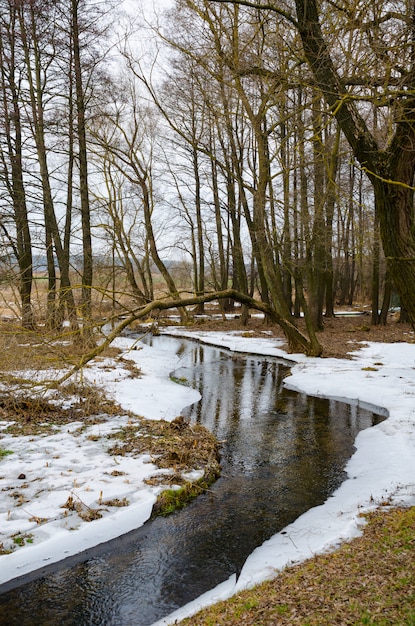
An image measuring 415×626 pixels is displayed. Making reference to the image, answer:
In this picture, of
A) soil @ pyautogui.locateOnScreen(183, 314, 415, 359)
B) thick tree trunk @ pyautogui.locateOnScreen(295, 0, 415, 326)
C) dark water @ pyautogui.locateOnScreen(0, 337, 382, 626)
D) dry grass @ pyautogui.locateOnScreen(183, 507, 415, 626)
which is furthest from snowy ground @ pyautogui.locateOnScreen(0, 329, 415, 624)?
soil @ pyautogui.locateOnScreen(183, 314, 415, 359)

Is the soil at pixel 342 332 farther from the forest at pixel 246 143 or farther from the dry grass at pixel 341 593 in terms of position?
the dry grass at pixel 341 593

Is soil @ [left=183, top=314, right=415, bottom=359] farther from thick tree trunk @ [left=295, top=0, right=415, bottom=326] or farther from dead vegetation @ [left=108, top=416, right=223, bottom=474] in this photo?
thick tree trunk @ [left=295, top=0, right=415, bottom=326]

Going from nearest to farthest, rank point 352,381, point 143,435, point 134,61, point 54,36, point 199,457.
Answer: point 199,457 < point 143,435 < point 352,381 < point 54,36 < point 134,61

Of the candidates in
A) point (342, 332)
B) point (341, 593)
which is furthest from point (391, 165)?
point (342, 332)

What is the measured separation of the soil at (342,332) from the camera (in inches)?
700

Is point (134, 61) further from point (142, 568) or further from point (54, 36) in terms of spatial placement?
point (142, 568)

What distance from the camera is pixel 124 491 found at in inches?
249

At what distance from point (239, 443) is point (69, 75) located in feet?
A: 41.5

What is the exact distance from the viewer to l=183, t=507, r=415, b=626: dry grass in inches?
128

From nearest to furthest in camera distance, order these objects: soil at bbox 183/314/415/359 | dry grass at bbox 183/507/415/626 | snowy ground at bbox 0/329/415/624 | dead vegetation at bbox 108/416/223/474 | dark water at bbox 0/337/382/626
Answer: dry grass at bbox 183/507/415/626
dark water at bbox 0/337/382/626
snowy ground at bbox 0/329/415/624
dead vegetation at bbox 108/416/223/474
soil at bbox 183/314/415/359

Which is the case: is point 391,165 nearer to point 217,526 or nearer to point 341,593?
point 341,593

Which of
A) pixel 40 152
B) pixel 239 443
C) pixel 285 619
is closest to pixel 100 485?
pixel 239 443

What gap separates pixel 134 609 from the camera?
4379mm

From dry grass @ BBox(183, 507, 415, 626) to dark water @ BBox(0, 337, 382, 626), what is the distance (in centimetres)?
82
